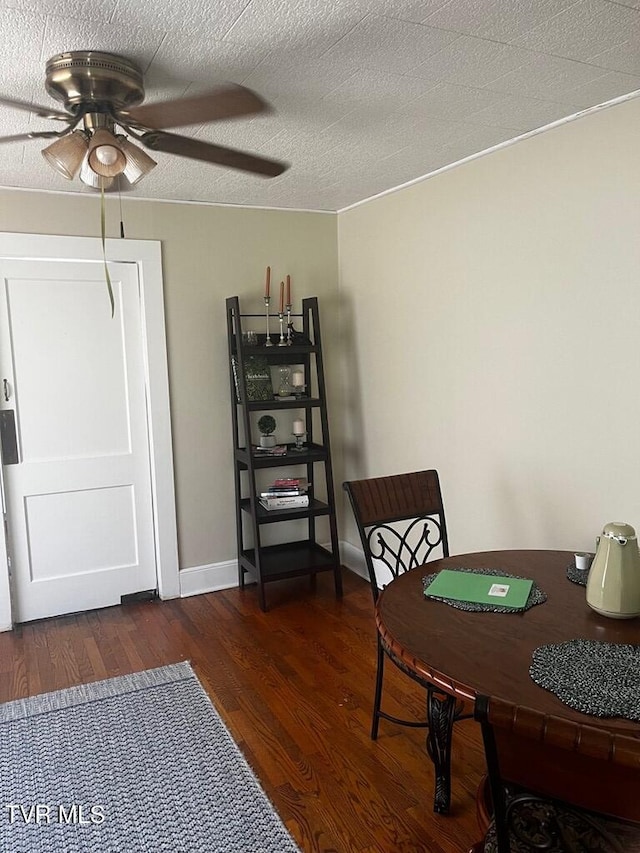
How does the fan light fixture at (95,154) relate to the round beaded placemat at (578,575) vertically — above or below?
above

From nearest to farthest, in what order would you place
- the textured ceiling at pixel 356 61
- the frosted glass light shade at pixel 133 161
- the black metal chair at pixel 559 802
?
the black metal chair at pixel 559 802, the textured ceiling at pixel 356 61, the frosted glass light shade at pixel 133 161

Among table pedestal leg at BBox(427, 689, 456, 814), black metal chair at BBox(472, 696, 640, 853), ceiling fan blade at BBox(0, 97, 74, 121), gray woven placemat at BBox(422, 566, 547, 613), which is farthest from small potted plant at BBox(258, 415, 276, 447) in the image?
black metal chair at BBox(472, 696, 640, 853)

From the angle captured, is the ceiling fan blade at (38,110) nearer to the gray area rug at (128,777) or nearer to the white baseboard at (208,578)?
the gray area rug at (128,777)

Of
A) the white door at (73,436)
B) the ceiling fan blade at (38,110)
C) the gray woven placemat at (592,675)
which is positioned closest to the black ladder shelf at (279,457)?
the white door at (73,436)

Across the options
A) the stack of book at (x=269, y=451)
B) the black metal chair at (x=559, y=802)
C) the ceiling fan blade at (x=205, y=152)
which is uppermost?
the ceiling fan blade at (x=205, y=152)

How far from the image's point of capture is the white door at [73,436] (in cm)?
327

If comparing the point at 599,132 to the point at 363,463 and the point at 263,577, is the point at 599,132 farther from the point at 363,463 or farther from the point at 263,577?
the point at 263,577

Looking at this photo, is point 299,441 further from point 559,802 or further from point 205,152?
point 559,802

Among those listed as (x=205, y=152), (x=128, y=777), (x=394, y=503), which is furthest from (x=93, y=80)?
(x=128, y=777)

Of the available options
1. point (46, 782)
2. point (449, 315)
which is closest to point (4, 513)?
point (46, 782)

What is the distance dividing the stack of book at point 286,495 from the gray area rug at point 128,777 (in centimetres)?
108

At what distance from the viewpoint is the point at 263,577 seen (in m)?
3.48

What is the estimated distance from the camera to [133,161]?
1.78 m

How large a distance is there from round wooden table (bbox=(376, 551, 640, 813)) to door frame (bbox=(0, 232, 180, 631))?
190 centimetres
